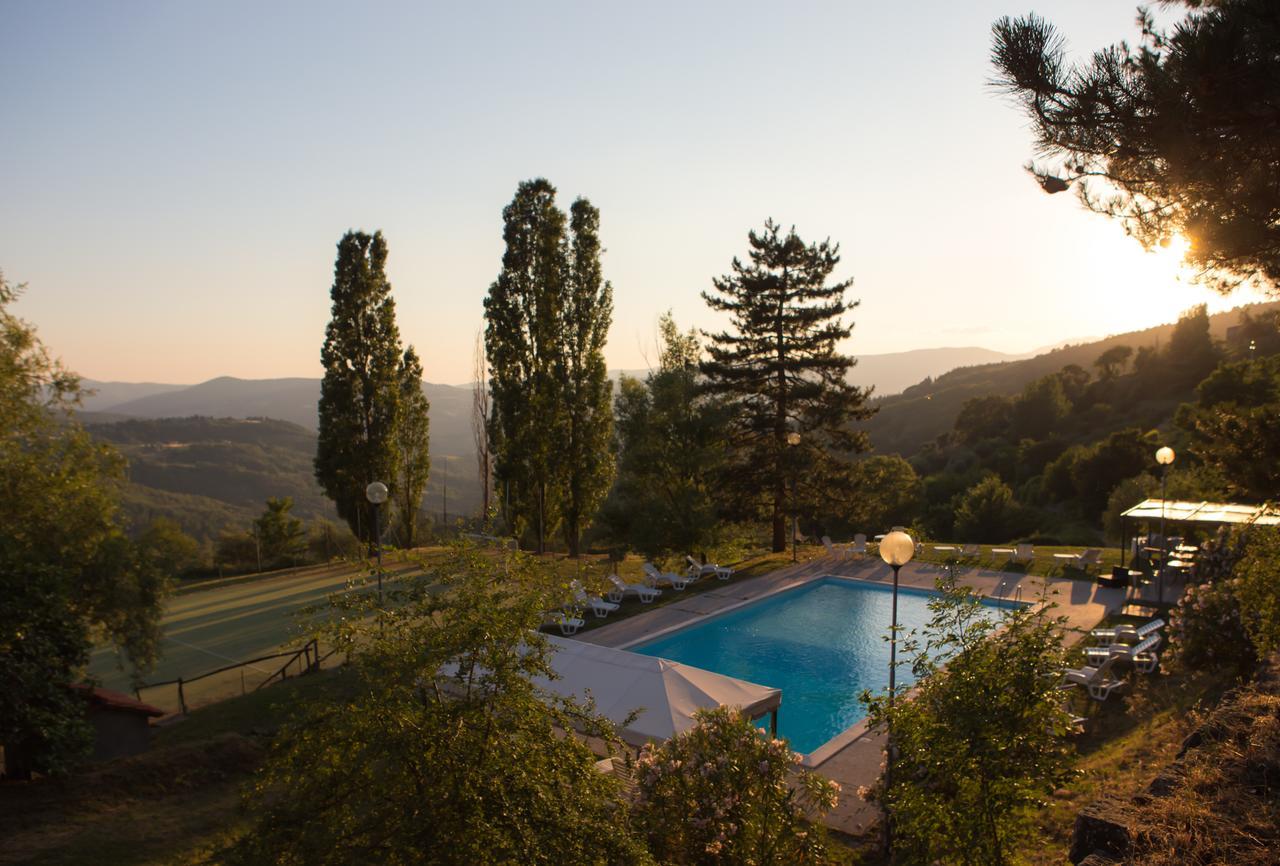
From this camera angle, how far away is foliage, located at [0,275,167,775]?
7.81 metres

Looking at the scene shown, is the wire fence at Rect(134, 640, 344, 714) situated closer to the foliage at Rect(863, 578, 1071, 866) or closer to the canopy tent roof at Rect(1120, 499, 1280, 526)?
the foliage at Rect(863, 578, 1071, 866)

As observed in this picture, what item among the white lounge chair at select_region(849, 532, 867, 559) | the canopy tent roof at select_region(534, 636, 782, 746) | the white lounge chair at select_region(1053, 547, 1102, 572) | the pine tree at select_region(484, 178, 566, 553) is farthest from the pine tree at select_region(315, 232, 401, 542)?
the white lounge chair at select_region(1053, 547, 1102, 572)

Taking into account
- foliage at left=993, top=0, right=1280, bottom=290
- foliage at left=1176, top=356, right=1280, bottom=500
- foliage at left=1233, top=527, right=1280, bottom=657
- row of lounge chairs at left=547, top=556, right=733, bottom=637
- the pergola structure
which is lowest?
row of lounge chairs at left=547, top=556, right=733, bottom=637

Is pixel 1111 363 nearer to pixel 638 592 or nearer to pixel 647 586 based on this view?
pixel 647 586

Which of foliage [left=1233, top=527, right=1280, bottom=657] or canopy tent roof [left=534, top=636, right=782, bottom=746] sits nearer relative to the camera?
foliage [left=1233, top=527, right=1280, bottom=657]

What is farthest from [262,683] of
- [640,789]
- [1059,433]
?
[1059,433]

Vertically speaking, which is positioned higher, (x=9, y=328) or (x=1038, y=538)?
(x=9, y=328)

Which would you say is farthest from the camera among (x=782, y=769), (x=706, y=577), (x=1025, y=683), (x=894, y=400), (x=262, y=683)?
(x=894, y=400)

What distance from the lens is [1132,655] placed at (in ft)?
36.7

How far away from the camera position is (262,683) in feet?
40.1

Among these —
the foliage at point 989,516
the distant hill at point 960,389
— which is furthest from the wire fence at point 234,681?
the distant hill at point 960,389

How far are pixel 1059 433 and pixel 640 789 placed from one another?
51736mm

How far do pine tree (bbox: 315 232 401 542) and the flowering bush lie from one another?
22.6 metres

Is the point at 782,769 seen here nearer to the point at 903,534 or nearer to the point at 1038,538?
the point at 903,534
